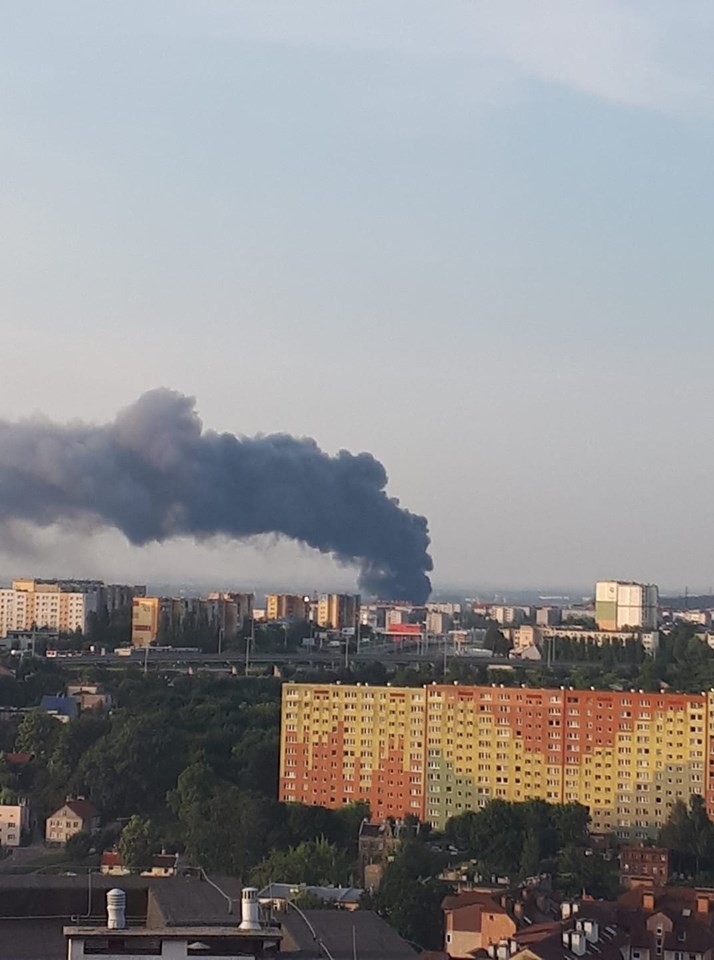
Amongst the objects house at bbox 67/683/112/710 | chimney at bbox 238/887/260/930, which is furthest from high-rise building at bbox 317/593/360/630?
chimney at bbox 238/887/260/930

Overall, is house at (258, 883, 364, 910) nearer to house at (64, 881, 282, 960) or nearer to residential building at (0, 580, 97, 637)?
house at (64, 881, 282, 960)

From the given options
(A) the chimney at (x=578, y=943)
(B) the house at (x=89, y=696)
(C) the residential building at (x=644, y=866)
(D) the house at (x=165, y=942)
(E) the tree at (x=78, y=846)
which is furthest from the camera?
(B) the house at (x=89, y=696)

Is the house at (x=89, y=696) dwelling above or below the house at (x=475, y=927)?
above

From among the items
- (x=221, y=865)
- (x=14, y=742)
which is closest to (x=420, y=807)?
(x=221, y=865)

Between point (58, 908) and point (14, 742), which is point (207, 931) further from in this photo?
point (14, 742)

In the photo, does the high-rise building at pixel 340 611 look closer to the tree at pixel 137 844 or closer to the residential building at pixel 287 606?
the residential building at pixel 287 606

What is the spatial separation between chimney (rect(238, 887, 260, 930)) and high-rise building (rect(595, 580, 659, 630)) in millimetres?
38465

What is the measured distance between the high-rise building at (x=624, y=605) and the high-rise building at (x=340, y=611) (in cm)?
540

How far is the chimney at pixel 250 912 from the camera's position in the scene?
2447 mm

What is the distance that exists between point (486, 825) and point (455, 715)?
3.10 m

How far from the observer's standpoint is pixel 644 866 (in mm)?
Result: 13789

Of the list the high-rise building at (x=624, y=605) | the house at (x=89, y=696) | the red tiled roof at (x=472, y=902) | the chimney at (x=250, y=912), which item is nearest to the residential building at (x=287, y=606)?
the high-rise building at (x=624, y=605)

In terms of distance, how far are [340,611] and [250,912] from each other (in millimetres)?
36339

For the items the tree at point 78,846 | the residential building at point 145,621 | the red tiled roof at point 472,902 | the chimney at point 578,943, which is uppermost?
the residential building at point 145,621
